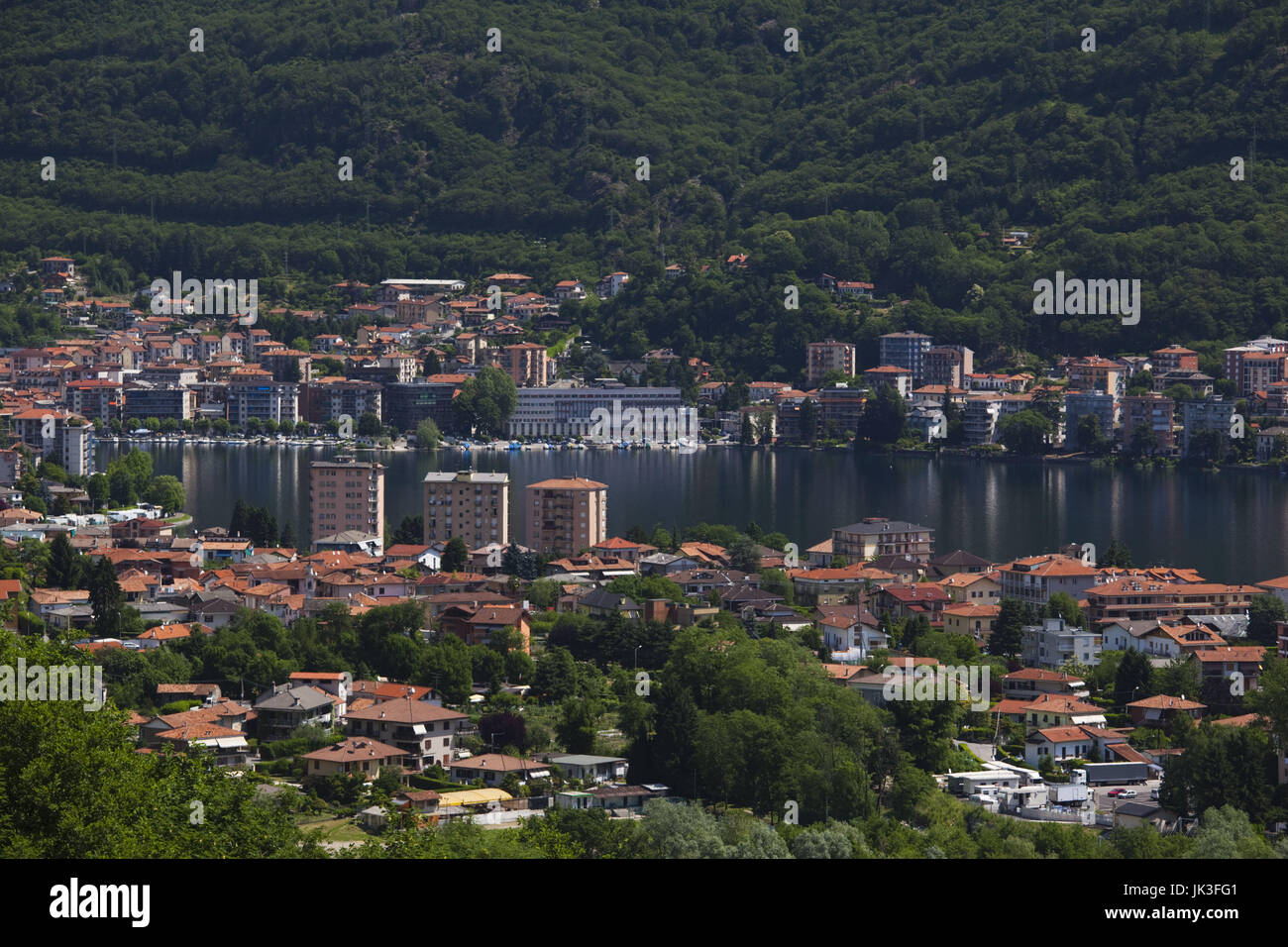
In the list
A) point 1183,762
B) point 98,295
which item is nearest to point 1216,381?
point 98,295

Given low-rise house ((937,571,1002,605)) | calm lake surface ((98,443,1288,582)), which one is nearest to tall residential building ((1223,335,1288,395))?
calm lake surface ((98,443,1288,582))

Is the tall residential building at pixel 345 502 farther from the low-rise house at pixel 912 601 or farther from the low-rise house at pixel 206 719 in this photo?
the low-rise house at pixel 206 719

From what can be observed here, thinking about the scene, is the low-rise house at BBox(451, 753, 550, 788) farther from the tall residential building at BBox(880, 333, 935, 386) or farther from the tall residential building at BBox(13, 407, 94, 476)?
the tall residential building at BBox(880, 333, 935, 386)

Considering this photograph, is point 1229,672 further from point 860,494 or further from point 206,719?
point 860,494

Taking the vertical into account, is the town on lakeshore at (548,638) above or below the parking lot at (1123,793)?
above

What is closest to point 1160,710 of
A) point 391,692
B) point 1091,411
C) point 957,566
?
point 391,692

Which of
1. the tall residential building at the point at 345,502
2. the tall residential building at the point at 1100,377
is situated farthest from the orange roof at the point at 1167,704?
the tall residential building at the point at 1100,377
